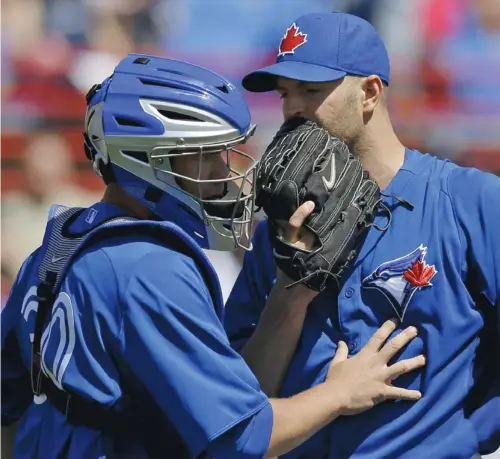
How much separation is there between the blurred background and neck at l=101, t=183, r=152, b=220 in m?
3.53

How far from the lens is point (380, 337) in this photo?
2.27 m

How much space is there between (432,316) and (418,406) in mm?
239

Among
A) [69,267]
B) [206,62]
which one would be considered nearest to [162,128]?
[69,267]

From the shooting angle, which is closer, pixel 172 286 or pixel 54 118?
pixel 172 286

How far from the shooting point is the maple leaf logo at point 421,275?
228 centimetres

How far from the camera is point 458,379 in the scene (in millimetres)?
2279

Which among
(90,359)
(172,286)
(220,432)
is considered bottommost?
(220,432)

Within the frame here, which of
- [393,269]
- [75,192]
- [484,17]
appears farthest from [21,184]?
[393,269]

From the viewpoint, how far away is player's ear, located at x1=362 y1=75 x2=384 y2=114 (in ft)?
8.60

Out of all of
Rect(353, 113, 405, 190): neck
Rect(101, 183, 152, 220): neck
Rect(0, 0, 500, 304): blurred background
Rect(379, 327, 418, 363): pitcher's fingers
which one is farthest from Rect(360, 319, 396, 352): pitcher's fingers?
Rect(0, 0, 500, 304): blurred background

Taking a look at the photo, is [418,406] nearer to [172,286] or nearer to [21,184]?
[172,286]

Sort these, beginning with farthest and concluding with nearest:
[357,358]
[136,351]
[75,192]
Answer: [75,192]
[357,358]
[136,351]

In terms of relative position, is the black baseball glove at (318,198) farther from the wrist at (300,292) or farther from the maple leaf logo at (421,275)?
the maple leaf logo at (421,275)

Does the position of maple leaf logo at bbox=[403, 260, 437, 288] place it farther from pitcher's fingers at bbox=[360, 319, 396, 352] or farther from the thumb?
the thumb
